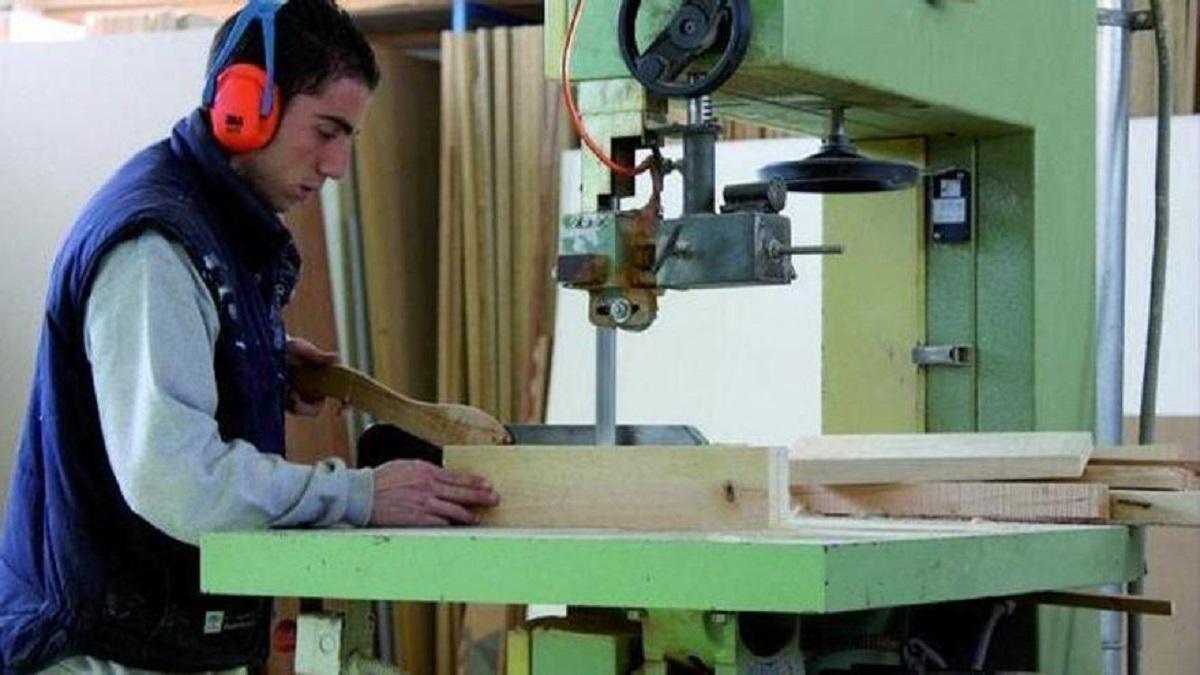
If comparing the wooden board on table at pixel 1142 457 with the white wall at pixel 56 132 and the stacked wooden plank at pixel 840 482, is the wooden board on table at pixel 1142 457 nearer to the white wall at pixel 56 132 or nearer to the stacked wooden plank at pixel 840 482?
the stacked wooden plank at pixel 840 482

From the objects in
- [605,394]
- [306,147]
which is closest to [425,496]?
[605,394]

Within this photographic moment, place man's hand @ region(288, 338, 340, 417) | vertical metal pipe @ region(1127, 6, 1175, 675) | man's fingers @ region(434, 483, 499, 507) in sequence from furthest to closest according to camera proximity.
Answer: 1. vertical metal pipe @ region(1127, 6, 1175, 675)
2. man's hand @ region(288, 338, 340, 417)
3. man's fingers @ region(434, 483, 499, 507)

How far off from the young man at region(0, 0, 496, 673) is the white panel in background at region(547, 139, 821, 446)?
1798mm

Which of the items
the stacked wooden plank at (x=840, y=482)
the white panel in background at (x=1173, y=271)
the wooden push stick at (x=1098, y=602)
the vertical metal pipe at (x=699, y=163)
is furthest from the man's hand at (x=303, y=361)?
the white panel in background at (x=1173, y=271)

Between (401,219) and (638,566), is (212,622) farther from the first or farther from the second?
(401,219)

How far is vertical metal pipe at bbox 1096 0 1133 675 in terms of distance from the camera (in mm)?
2988

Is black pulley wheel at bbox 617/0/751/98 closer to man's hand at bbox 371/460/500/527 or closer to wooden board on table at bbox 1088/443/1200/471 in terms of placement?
man's hand at bbox 371/460/500/527

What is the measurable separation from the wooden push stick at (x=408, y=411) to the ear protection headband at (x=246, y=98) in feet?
1.10

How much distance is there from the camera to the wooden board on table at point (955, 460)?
2477 millimetres

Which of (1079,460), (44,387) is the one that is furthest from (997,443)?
(44,387)

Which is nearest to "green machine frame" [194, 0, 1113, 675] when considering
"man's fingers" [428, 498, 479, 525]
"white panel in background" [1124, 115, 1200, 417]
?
"man's fingers" [428, 498, 479, 525]

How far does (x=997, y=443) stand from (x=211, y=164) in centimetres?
97

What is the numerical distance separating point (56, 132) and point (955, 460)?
290cm

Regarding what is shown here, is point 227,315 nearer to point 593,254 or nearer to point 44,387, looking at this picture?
point 44,387
